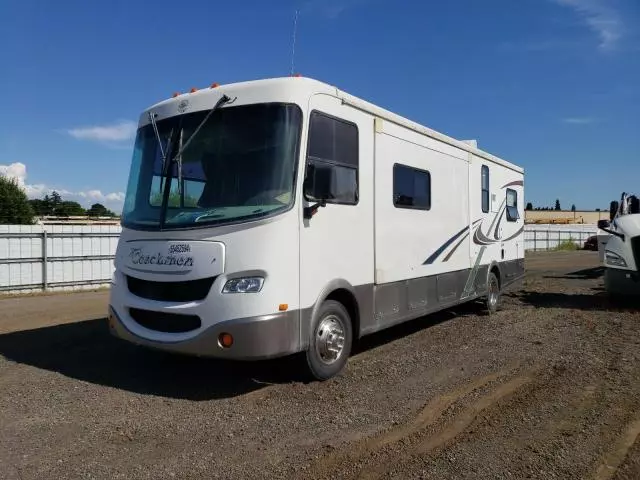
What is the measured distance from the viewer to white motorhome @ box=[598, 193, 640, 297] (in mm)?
9883

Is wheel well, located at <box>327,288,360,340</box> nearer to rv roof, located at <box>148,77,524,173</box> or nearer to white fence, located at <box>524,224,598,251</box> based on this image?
rv roof, located at <box>148,77,524,173</box>

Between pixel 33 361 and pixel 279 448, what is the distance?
158 inches

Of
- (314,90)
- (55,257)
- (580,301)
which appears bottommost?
(580,301)

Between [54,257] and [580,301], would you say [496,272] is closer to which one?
[580,301]

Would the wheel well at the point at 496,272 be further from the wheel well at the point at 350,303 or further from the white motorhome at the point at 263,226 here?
the wheel well at the point at 350,303

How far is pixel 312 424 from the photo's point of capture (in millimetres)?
4602

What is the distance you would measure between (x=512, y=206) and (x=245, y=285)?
828 centimetres

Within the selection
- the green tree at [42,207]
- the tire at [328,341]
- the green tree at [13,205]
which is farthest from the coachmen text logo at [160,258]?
the green tree at [42,207]

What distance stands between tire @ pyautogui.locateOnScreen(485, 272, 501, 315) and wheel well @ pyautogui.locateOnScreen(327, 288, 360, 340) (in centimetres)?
463

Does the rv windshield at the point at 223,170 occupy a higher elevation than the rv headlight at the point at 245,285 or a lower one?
higher

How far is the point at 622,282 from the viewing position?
33.4 ft

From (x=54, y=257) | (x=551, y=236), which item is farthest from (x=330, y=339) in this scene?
(x=551, y=236)

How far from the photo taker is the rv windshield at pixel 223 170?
5.23 metres

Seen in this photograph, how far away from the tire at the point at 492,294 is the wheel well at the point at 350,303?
15.2ft
